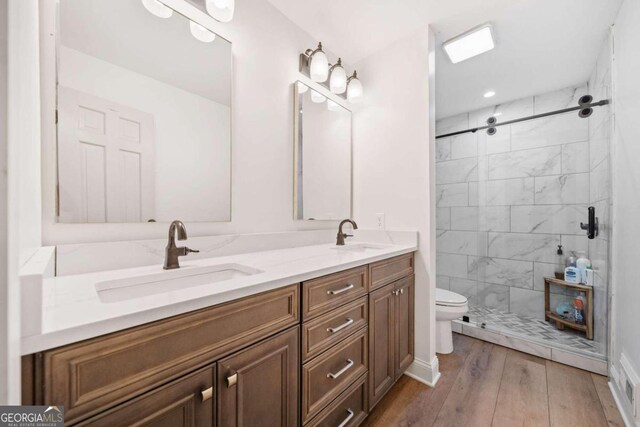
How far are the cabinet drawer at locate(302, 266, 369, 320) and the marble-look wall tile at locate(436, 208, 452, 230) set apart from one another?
7.75 ft

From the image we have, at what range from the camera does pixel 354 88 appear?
1.94 metres

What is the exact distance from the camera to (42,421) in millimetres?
447

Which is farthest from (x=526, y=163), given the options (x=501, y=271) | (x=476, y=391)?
(x=476, y=391)

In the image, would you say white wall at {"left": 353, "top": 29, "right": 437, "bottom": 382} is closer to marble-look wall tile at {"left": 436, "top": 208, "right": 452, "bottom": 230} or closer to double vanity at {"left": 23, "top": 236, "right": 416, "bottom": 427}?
double vanity at {"left": 23, "top": 236, "right": 416, "bottom": 427}

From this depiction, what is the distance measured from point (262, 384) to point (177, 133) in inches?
43.0

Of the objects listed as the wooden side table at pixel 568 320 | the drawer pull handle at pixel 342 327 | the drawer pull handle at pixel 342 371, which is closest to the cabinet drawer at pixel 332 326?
the drawer pull handle at pixel 342 327

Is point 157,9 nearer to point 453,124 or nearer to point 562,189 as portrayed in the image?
point 453,124

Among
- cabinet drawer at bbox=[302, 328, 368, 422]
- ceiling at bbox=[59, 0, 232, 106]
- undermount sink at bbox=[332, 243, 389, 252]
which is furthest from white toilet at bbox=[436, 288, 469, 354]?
ceiling at bbox=[59, 0, 232, 106]

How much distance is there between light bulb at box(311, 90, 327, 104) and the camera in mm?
1821

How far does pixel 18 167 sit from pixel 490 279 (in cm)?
351

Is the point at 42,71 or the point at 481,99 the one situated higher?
the point at 481,99

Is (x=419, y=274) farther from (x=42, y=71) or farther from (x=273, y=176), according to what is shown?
(x=42, y=71)

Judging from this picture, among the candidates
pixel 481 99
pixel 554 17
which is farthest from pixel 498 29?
pixel 481 99

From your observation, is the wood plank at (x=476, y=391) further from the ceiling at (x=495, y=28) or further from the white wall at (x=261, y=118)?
the ceiling at (x=495, y=28)
